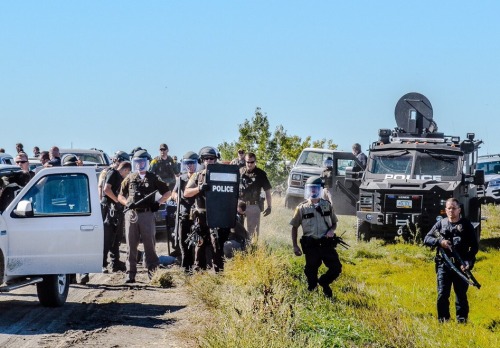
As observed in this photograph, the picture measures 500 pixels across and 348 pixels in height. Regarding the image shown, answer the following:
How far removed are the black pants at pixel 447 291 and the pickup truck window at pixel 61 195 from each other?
168 inches

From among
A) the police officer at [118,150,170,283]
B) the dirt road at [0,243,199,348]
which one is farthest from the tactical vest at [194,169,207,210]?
the dirt road at [0,243,199,348]

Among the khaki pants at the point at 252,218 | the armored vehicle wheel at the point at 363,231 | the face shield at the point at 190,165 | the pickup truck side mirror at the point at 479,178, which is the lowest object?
the armored vehicle wheel at the point at 363,231

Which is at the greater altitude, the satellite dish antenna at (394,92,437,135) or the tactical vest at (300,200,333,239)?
the satellite dish antenna at (394,92,437,135)

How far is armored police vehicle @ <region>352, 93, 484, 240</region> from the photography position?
73.8 ft

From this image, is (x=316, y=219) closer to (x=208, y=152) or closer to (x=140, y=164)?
(x=208, y=152)

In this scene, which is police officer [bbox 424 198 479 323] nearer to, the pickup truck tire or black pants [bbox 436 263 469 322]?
black pants [bbox 436 263 469 322]

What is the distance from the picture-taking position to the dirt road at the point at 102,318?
36.8 ft

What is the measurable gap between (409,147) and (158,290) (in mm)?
9198

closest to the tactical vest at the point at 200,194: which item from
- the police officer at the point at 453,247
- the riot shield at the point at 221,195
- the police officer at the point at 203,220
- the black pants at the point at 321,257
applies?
the police officer at the point at 203,220

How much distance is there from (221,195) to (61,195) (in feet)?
9.27

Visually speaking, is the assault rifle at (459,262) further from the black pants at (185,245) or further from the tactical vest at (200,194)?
the black pants at (185,245)

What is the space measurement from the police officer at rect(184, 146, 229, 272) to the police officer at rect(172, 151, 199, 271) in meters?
0.31

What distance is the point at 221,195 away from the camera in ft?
50.4

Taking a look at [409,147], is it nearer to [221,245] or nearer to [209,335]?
[221,245]
